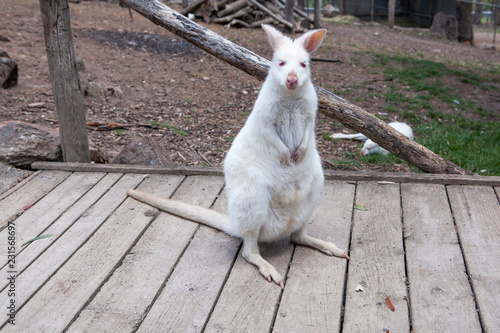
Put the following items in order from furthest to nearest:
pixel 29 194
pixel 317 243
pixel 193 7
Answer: pixel 193 7
pixel 29 194
pixel 317 243

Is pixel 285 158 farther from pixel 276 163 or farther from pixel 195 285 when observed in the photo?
pixel 195 285

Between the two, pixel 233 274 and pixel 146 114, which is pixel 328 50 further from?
pixel 233 274

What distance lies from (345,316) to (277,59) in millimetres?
1279

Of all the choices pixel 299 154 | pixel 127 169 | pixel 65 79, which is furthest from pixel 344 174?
pixel 65 79

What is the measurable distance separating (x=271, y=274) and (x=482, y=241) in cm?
128

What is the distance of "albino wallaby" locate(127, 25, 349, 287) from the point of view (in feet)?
8.14

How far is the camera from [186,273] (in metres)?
2.52

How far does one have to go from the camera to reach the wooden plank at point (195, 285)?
2143 mm

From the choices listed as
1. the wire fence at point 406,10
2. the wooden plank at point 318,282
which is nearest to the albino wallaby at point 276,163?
the wooden plank at point 318,282

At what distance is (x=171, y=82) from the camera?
7.05 metres

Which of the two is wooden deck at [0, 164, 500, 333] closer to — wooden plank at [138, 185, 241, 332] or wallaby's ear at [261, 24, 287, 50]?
wooden plank at [138, 185, 241, 332]

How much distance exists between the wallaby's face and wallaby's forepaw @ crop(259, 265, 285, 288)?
917mm

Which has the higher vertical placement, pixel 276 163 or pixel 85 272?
pixel 276 163

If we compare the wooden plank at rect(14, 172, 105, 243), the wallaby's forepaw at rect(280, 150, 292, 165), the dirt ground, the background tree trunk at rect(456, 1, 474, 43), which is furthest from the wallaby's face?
the background tree trunk at rect(456, 1, 474, 43)
